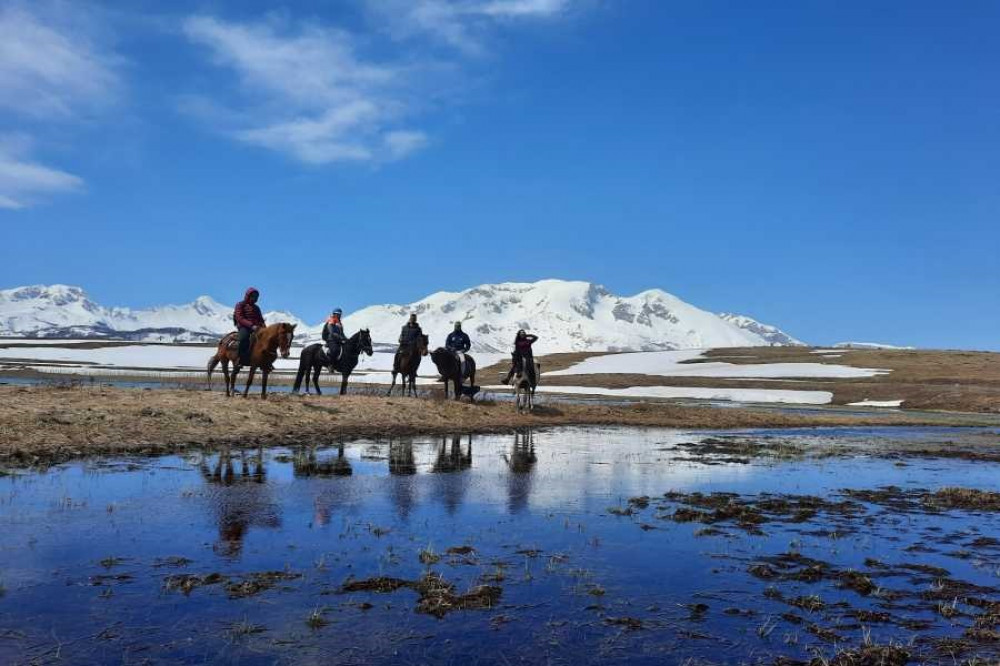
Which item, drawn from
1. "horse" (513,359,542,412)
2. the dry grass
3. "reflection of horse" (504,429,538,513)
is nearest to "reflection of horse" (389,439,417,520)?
"reflection of horse" (504,429,538,513)

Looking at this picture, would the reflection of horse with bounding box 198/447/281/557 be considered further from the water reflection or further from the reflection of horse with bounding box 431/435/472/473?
the reflection of horse with bounding box 431/435/472/473

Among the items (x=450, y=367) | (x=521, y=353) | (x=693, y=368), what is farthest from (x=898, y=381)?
(x=450, y=367)

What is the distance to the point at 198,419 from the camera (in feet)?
67.4

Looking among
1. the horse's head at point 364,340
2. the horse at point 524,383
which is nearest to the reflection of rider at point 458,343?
the horse at point 524,383

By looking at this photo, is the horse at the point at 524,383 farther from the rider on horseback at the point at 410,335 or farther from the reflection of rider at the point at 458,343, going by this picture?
the rider on horseback at the point at 410,335

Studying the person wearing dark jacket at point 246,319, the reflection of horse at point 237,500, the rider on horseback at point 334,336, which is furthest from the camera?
the rider on horseback at point 334,336

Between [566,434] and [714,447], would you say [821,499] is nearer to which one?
[714,447]

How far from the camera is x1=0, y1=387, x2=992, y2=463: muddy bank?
16.9 m

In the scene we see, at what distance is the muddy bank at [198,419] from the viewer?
16.9 meters

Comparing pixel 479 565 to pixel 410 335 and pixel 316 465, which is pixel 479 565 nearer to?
pixel 316 465

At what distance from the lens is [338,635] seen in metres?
6.40

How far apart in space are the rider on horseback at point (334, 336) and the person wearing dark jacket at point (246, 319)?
19.1ft

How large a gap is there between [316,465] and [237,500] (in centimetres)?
451

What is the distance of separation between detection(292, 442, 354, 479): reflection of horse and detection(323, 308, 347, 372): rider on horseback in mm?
12582
